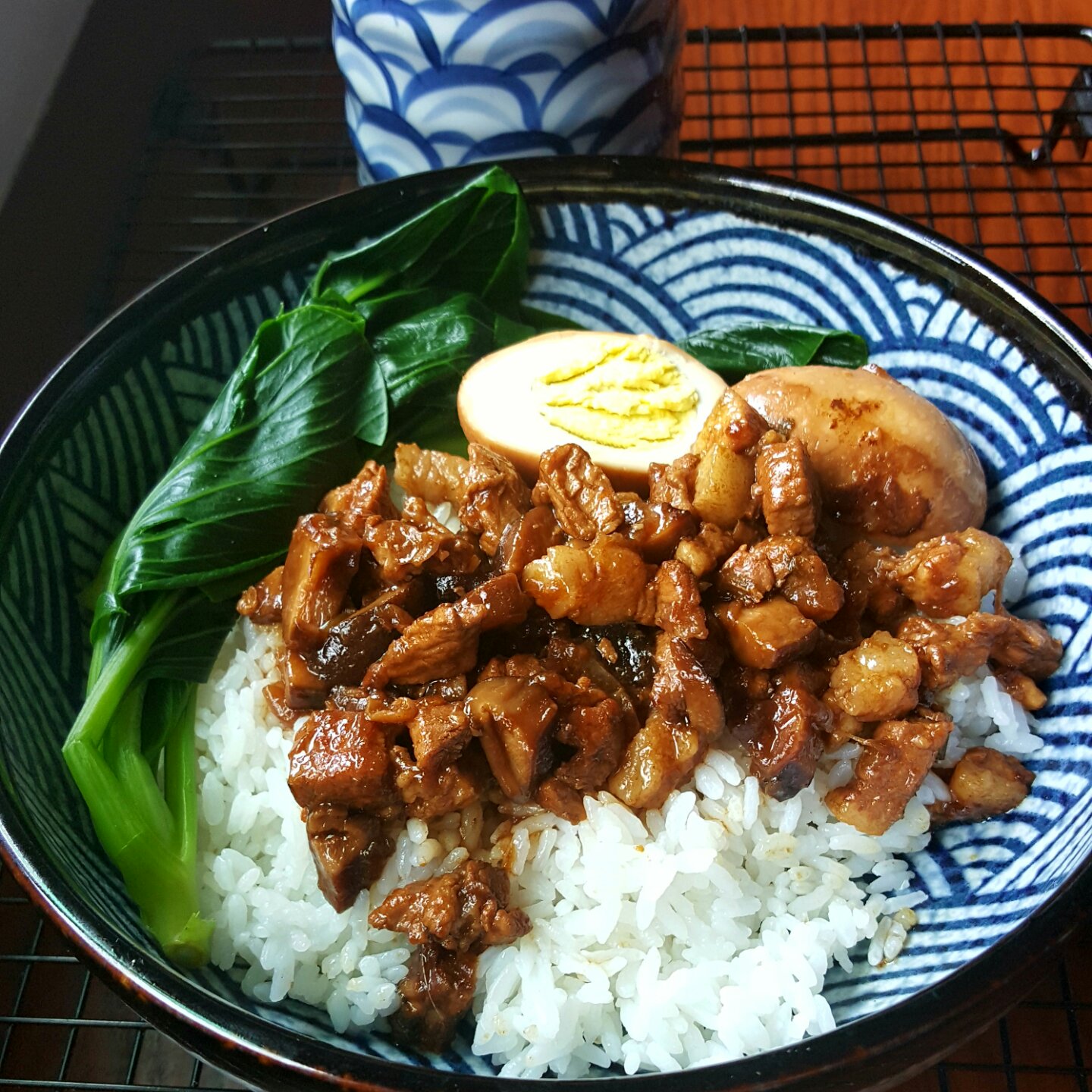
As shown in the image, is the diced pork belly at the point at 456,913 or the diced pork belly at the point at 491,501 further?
the diced pork belly at the point at 491,501

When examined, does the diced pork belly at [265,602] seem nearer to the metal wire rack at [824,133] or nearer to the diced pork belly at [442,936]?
the diced pork belly at [442,936]

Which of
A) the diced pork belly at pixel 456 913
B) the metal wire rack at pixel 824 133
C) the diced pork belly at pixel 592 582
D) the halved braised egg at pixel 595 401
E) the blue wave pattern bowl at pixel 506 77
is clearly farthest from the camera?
the metal wire rack at pixel 824 133

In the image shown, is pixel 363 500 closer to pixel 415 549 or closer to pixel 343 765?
pixel 415 549

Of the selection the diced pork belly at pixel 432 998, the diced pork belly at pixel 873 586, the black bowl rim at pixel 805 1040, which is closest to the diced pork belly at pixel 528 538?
the diced pork belly at pixel 873 586

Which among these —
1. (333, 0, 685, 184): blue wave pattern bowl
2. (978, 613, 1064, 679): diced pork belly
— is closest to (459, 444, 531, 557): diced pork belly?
(978, 613, 1064, 679): diced pork belly

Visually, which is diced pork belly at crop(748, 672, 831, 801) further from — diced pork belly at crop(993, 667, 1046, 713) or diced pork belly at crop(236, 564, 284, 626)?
diced pork belly at crop(236, 564, 284, 626)

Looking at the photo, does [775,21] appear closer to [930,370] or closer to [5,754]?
[930,370]
